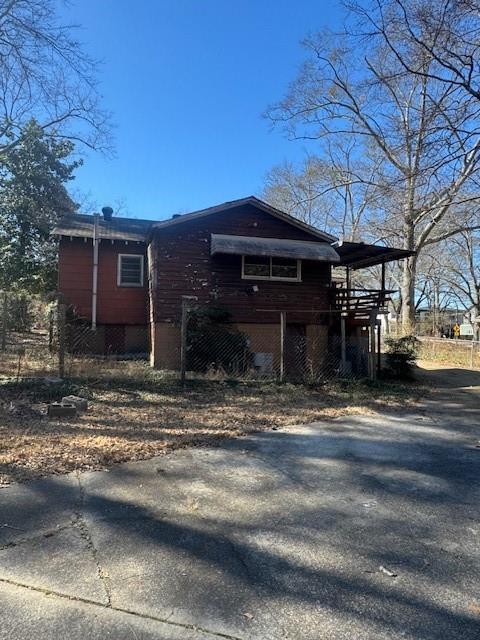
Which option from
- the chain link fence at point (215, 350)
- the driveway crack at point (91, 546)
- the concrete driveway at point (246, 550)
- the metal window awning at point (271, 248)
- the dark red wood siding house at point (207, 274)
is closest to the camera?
the concrete driveway at point (246, 550)

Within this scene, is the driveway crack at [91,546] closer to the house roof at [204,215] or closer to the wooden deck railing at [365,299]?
the house roof at [204,215]

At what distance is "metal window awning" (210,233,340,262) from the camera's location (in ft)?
46.0

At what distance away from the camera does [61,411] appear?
685 centimetres

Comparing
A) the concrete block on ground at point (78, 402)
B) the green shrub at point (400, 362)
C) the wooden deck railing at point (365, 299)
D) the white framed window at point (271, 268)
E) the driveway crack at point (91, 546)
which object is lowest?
the driveway crack at point (91, 546)

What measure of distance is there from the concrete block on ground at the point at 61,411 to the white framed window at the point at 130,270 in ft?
34.7

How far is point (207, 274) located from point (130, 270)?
13.0 feet

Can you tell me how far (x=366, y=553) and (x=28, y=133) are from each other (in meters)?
17.7

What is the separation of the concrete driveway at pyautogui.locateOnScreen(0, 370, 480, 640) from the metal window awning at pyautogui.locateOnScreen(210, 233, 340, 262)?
9224mm

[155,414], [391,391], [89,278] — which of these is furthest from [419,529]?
[89,278]

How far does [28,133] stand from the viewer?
656 inches

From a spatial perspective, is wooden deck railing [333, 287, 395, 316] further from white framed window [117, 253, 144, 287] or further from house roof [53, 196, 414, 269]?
A: white framed window [117, 253, 144, 287]

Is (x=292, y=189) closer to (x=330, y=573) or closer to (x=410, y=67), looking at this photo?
(x=410, y=67)

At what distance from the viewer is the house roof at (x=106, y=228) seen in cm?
1648

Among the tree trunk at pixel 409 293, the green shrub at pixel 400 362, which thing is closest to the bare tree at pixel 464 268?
the tree trunk at pixel 409 293
